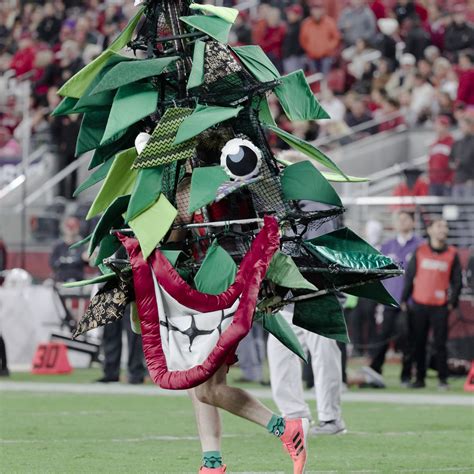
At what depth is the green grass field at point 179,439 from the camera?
9.38 metres

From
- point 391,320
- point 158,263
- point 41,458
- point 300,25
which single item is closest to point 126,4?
point 300,25

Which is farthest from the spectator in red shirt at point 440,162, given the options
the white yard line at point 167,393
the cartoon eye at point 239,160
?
the cartoon eye at point 239,160

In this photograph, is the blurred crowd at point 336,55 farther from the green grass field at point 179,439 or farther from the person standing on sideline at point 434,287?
the green grass field at point 179,439

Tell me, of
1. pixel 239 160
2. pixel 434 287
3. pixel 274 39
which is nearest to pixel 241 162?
pixel 239 160

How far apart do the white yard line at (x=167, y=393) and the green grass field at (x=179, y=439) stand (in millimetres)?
594

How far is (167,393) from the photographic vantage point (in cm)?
1603

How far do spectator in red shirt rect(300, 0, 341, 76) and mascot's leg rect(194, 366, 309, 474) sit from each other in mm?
20345

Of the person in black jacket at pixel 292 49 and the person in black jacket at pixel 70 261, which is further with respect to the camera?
the person in black jacket at pixel 292 49

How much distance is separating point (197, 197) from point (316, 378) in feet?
15.8

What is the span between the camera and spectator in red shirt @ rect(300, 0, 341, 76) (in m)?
27.8

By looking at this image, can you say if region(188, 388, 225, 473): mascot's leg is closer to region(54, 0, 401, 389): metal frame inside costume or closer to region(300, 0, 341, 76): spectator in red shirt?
region(54, 0, 401, 389): metal frame inside costume

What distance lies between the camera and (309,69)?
2808 cm

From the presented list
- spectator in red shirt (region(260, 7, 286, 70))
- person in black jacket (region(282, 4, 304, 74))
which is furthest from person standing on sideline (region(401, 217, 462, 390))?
spectator in red shirt (region(260, 7, 286, 70))

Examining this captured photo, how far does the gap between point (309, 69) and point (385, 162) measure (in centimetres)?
351
